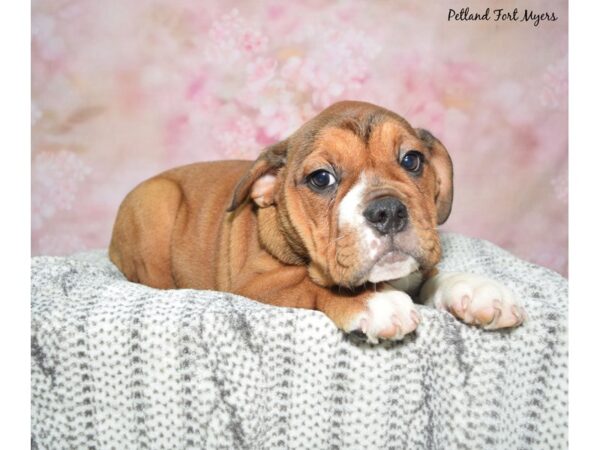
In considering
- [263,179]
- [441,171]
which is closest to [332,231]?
[263,179]

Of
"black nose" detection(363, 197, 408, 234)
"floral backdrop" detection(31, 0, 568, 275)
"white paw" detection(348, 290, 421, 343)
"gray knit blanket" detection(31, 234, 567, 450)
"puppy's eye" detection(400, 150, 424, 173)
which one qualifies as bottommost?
"gray knit blanket" detection(31, 234, 567, 450)

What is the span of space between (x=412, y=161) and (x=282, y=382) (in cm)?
157

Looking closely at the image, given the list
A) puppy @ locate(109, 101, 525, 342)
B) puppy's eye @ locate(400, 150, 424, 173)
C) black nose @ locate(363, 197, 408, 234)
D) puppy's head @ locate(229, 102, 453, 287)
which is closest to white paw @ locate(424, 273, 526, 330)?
puppy @ locate(109, 101, 525, 342)

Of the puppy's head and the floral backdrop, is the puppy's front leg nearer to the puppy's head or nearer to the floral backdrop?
the puppy's head

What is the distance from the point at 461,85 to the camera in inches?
250

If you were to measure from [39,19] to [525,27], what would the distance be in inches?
169

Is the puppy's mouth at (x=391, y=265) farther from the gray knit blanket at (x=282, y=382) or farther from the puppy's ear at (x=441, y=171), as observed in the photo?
the puppy's ear at (x=441, y=171)

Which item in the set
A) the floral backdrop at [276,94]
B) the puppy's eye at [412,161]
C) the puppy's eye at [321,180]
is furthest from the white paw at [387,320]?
the floral backdrop at [276,94]

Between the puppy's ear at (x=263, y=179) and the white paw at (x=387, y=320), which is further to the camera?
the puppy's ear at (x=263, y=179)

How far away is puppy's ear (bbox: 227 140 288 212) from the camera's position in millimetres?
4031

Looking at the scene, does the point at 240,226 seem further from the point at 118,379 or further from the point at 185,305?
the point at 118,379

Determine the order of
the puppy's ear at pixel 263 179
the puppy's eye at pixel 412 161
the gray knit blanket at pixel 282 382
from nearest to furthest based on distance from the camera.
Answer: the gray knit blanket at pixel 282 382
the puppy's eye at pixel 412 161
the puppy's ear at pixel 263 179

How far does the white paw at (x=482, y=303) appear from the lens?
318 cm

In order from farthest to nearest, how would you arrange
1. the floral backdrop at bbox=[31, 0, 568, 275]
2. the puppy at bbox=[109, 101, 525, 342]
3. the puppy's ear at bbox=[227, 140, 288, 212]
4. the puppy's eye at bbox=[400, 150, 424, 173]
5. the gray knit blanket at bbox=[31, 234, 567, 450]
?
1. the floral backdrop at bbox=[31, 0, 568, 275]
2. the puppy's ear at bbox=[227, 140, 288, 212]
3. the puppy's eye at bbox=[400, 150, 424, 173]
4. the puppy at bbox=[109, 101, 525, 342]
5. the gray knit blanket at bbox=[31, 234, 567, 450]
